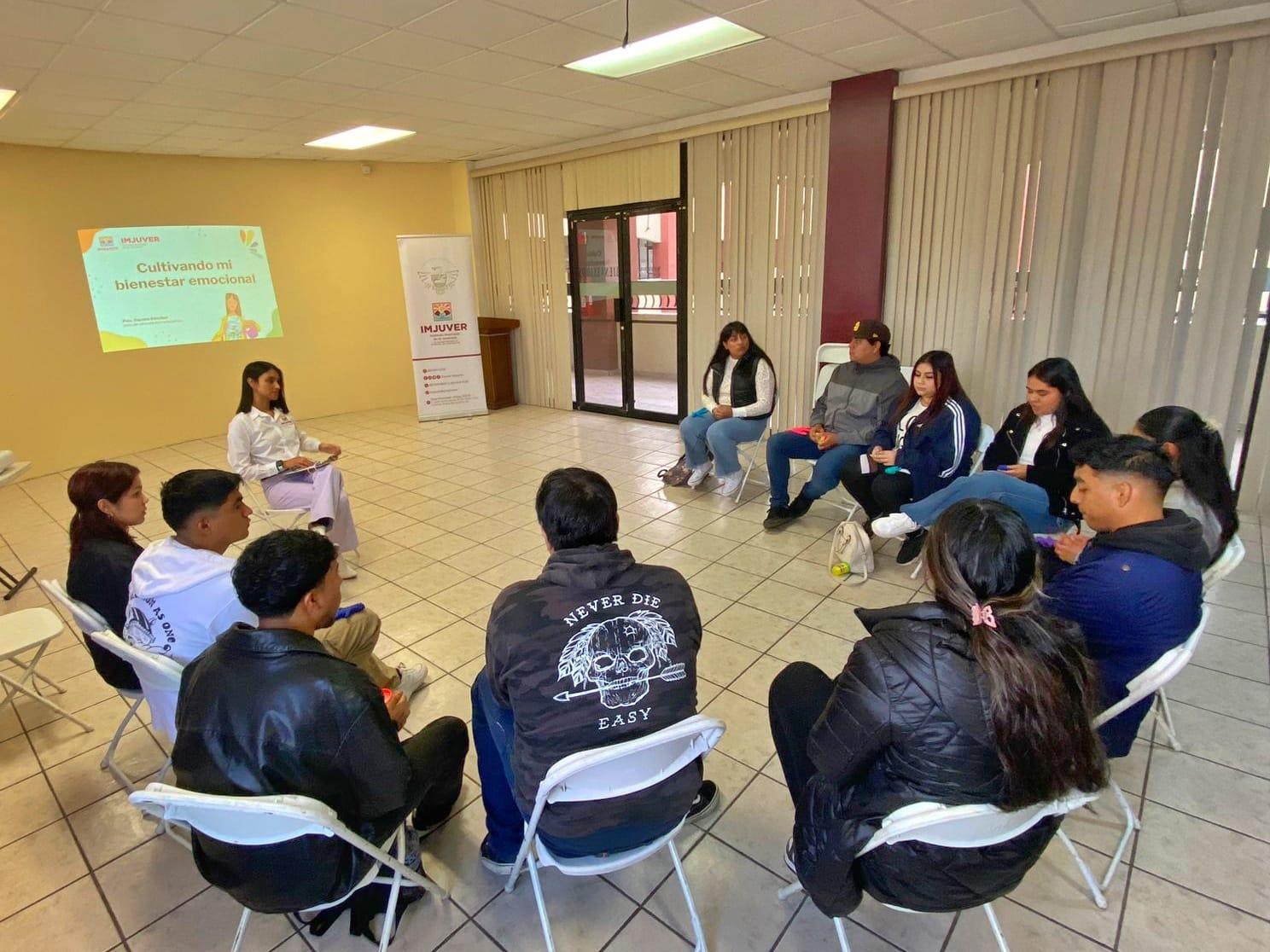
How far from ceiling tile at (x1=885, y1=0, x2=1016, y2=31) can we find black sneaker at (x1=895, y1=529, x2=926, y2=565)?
2.70 metres

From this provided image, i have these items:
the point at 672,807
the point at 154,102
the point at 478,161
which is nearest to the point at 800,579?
the point at 672,807

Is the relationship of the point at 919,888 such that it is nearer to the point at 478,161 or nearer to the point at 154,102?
the point at 154,102

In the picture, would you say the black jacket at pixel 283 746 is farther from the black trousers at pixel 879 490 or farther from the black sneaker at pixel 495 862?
the black trousers at pixel 879 490

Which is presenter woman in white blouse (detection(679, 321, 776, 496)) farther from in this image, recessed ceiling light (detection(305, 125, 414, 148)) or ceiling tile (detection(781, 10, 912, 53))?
recessed ceiling light (detection(305, 125, 414, 148))

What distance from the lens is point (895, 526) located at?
3488 millimetres

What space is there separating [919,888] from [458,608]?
2.46m

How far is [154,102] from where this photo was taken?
4691mm

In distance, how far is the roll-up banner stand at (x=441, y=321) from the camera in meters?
7.32

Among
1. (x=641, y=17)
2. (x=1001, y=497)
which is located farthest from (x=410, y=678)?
(x=641, y=17)

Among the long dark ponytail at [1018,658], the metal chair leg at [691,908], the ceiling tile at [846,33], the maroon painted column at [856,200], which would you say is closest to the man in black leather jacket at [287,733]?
the metal chair leg at [691,908]

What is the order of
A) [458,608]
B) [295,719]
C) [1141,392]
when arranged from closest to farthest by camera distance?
1. [295,719]
2. [458,608]
3. [1141,392]

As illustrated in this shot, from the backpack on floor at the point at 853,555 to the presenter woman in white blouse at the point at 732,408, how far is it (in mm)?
1383

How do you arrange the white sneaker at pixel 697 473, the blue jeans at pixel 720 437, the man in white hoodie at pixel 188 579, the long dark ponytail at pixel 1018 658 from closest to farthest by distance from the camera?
the long dark ponytail at pixel 1018 658
the man in white hoodie at pixel 188 579
the blue jeans at pixel 720 437
the white sneaker at pixel 697 473

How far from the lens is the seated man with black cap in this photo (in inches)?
166
